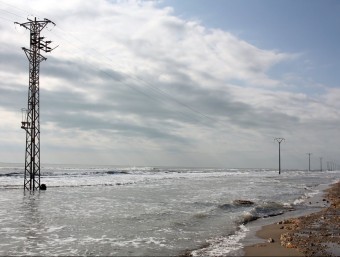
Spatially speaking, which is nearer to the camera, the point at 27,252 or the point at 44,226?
the point at 27,252

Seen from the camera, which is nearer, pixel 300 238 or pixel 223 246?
pixel 223 246

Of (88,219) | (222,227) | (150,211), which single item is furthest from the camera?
(150,211)

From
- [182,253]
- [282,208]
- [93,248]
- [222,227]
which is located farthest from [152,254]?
[282,208]

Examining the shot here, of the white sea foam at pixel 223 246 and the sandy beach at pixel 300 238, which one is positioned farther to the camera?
the white sea foam at pixel 223 246

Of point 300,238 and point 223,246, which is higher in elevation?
point 300,238

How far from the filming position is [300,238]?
1186 centimetres

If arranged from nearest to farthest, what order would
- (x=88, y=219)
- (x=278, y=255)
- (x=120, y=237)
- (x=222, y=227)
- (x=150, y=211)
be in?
(x=278, y=255)
(x=120, y=237)
(x=222, y=227)
(x=88, y=219)
(x=150, y=211)

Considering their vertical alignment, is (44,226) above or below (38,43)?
below

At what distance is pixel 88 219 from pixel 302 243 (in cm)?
1058

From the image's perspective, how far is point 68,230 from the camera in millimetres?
14477

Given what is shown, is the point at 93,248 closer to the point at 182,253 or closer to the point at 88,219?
the point at 182,253

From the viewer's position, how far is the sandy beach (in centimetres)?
999

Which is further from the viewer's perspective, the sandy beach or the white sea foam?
the white sea foam

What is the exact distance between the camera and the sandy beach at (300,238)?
9992mm
